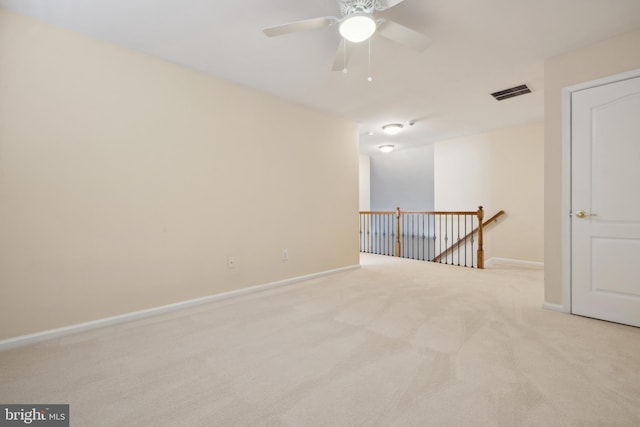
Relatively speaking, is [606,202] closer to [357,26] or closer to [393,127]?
[357,26]

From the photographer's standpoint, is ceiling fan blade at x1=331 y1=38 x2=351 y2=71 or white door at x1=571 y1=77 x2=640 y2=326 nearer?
ceiling fan blade at x1=331 y1=38 x2=351 y2=71

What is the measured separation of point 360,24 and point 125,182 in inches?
88.5

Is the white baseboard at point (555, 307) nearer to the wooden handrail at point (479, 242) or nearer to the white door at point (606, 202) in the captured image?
the white door at point (606, 202)

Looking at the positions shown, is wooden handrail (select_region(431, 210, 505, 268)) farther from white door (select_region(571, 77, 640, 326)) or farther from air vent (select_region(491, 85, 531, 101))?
white door (select_region(571, 77, 640, 326))

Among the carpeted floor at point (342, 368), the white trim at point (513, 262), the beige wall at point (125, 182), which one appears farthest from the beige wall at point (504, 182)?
the beige wall at point (125, 182)

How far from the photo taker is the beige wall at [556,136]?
244 centimetres

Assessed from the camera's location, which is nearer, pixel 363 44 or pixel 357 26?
pixel 357 26

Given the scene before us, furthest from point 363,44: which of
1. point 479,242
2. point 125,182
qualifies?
point 479,242

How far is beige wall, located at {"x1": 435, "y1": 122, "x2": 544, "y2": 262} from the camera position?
4.61 metres

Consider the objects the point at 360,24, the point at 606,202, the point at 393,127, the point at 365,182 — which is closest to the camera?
the point at 360,24

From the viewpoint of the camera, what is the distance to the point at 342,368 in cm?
164

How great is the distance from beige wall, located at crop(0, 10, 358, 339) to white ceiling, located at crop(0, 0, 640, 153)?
0.24m

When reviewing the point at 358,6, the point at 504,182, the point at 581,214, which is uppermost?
the point at 358,6

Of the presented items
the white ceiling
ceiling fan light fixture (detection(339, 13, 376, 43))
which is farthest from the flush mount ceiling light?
ceiling fan light fixture (detection(339, 13, 376, 43))
